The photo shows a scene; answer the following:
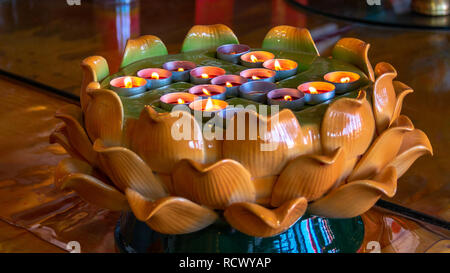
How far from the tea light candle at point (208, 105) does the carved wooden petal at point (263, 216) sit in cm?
21

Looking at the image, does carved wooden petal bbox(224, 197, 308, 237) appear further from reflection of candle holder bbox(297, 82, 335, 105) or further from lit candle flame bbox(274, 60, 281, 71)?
lit candle flame bbox(274, 60, 281, 71)

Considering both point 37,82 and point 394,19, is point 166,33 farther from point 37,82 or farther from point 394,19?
point 394,19

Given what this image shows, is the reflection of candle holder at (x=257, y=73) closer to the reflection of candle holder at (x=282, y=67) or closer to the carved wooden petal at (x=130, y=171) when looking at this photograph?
the reflection of candle holder at (x=282, y=67)

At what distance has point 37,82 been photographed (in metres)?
2.52

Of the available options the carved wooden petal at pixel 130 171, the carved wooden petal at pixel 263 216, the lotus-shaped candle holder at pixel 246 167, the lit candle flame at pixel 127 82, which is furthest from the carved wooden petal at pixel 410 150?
the lit candle flame at pixel 127 82

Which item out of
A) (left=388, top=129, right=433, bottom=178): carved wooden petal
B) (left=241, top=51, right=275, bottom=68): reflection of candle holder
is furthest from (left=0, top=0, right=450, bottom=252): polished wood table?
(left=241, top=51, right=275, bottom=68): reflection of candle holder

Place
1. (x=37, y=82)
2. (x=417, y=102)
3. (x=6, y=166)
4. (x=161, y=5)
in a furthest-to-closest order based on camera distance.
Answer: (x=161, y=5)
(x=37, y=82)
(x=417, y=102)
(x=6, y=166)

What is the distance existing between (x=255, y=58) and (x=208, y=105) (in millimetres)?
331

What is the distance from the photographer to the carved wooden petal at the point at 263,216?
44.1 inches

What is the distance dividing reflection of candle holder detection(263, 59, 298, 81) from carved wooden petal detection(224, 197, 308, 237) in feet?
1.32

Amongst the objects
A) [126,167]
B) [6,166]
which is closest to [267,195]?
[126,167]

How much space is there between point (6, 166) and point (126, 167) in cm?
77

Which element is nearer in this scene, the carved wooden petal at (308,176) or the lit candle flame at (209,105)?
the carved wooden petal at (308,176)

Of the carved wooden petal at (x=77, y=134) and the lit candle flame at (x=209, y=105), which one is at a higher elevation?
the lit candle flame at (x=209, y=105)
